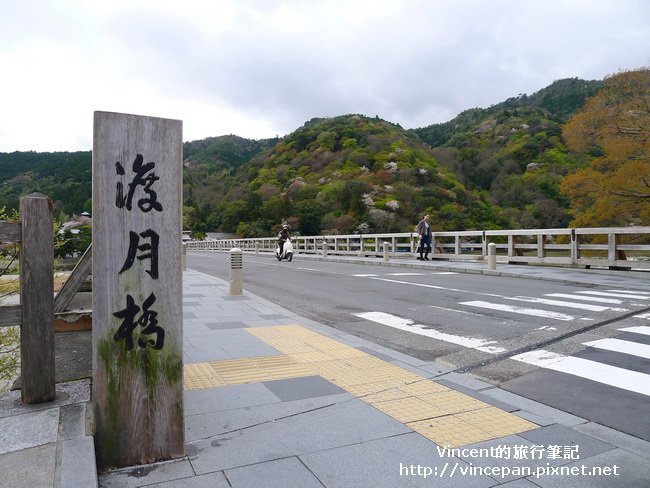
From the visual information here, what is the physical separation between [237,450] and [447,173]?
198 feet

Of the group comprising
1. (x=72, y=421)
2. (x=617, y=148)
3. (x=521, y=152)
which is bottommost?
(x=72, y=421)

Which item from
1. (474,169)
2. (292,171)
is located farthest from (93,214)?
(292,171)

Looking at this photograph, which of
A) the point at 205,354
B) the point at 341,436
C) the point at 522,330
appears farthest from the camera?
the point at 522,330

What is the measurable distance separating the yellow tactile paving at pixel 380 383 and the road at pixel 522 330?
2.43 ft

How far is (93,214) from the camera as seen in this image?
3.10 meters

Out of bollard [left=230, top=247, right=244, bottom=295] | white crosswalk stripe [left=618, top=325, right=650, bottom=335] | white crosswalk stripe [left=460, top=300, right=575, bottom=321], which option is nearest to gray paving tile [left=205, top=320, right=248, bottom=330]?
bollard [left=230, top=247, right=244, bottom=295]

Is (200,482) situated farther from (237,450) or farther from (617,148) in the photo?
(617,148)

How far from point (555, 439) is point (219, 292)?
9.96 meters

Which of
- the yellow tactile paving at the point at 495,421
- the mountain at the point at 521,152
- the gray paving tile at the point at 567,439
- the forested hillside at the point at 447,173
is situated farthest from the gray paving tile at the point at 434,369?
the mountain at the point at 521,152

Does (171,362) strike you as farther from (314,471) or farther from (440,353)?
(440,353)

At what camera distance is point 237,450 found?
3438mm

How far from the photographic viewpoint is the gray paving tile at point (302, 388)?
14.9 feet

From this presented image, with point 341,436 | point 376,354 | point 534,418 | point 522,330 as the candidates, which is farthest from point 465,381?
point 522,330

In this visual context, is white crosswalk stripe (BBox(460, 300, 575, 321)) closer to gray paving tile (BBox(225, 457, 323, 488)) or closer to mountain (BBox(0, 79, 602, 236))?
gray paving tile (BBox(225, 457, 323, 488))
